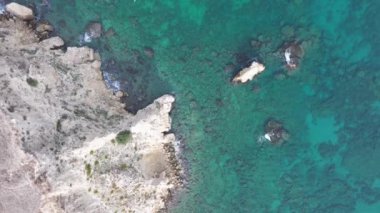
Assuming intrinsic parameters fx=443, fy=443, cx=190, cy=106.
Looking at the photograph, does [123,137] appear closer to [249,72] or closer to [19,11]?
[249,72]

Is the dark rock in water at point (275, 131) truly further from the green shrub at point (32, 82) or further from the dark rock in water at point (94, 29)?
the green shrub at point (32, 82)

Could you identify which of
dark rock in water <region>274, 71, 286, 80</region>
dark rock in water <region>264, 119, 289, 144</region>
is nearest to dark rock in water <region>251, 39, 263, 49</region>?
dark rock in water <region>274, 71, 286, 80</region>

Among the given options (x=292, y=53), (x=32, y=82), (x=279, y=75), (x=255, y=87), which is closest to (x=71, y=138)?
(x=32, y=82)

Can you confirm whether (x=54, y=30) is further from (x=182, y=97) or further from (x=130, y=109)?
(x=182, y=97)

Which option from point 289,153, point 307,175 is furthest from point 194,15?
point 307,175

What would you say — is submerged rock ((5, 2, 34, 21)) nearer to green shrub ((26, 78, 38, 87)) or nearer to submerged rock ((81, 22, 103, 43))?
submerged rock ((81, 22, 103, 43))

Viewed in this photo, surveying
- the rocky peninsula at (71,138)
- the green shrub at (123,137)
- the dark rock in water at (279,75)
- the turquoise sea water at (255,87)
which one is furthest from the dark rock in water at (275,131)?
the green shrub at (123,137)
